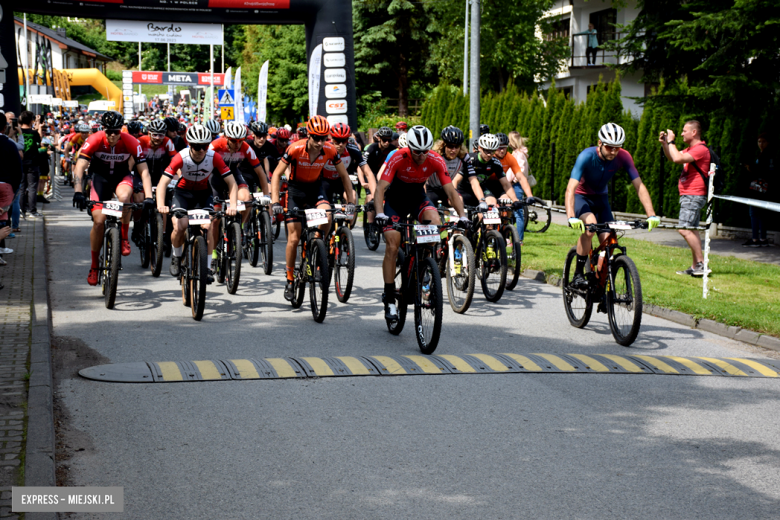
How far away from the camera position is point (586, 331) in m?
9.07

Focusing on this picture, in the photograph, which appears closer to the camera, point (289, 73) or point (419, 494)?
point (419, 494)

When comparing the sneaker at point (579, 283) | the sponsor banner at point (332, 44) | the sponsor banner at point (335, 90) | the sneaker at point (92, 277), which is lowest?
the sneaker at point (92, 277)

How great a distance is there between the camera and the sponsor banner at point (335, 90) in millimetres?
23266

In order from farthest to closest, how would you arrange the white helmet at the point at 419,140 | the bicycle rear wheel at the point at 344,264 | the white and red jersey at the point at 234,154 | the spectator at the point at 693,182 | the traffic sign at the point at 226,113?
the traffic sign at the point at 226,113 → the spectator at the point at 693,182 → the white and red jersey at the point at 234,154 → the bicycle rear wheel at the point at 344,264 → the white helmet at the point at 419,140

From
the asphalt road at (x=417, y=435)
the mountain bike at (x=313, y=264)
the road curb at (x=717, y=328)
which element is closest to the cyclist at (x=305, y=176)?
the mountain bike at (x=313, y=264)

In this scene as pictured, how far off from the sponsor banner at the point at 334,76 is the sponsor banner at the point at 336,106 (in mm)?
504

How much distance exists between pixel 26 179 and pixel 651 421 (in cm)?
1579

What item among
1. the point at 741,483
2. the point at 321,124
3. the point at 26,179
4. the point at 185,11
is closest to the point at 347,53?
the point at 185,11

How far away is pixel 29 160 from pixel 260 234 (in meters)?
7.55

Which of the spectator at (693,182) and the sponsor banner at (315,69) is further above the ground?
the sponsor banner at (315,69)

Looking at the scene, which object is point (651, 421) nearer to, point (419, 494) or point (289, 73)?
point (419, 494)

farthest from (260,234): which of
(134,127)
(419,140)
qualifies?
(419,140)

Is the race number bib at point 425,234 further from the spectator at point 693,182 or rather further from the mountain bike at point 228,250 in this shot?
the spectator at point 693,182

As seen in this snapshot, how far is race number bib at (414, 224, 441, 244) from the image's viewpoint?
25.5ft
